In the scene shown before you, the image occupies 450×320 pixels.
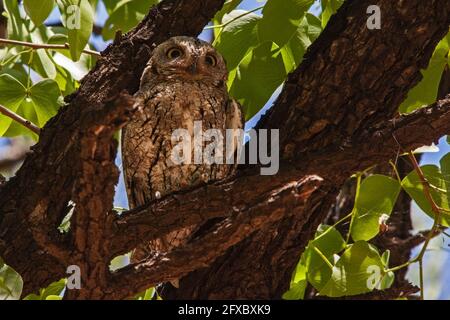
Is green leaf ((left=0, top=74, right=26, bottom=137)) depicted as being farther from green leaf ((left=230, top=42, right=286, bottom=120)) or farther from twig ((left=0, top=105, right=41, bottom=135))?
green leaf ((left=230, top=42, right=286, bottom=120))

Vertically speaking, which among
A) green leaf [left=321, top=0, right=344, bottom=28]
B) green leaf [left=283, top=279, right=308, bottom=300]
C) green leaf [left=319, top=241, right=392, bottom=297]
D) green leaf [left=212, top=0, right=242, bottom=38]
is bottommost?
green leaf [left=319, top=241, right=392, bottom=297]

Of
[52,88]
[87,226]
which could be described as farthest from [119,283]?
[52,88]

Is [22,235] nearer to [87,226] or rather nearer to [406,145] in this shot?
[87,226]

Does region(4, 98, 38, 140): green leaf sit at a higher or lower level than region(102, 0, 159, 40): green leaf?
lower

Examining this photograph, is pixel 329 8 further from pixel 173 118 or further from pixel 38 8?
pixel 38 8

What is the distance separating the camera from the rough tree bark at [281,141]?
2.29 meters

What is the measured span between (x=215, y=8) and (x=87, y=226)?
1.19 metres

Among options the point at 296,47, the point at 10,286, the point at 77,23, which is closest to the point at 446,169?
the point at 296,47

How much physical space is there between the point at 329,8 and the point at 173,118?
66 cm

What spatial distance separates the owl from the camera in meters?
2.67

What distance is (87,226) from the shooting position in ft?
6.22

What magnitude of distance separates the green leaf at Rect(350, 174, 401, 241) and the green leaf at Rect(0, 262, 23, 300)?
1.07 metres

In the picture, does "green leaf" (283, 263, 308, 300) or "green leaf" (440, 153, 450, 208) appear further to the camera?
"green leaf" (283, 263, 308, 300)

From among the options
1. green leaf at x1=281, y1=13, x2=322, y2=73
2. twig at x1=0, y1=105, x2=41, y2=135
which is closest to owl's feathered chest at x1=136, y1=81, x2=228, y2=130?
green leaf at x1=281, y1=13, x2=322, y2=73
